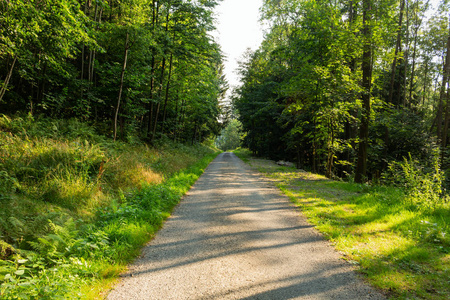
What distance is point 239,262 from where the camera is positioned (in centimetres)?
349

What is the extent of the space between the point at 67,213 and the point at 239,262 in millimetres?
3630

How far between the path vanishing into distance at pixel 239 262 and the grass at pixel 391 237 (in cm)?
34

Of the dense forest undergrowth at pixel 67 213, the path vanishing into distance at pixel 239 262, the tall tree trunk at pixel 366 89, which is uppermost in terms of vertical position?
the tall tree trunk at pixel 366 89

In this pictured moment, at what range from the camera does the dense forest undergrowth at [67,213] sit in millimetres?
2637

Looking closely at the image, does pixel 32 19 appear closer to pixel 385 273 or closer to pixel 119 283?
pixel 119 283

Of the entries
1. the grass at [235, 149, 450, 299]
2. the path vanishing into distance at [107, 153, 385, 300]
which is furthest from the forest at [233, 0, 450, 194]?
the path vanishing into distance at [107, 153, 385, 300]

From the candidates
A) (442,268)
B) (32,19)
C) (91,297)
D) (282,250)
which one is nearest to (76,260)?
(91,297)

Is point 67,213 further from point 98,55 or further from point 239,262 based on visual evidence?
point 98,55

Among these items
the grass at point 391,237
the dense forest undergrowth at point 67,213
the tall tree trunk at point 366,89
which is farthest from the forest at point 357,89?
the dense forest undergrowth at point 67,213

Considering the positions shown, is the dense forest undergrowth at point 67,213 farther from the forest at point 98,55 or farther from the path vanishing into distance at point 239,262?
the forest at point 98,55

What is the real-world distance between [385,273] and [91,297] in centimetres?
402

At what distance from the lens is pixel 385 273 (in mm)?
3197

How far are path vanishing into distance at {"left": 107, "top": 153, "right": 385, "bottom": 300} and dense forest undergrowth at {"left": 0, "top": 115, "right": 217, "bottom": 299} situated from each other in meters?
0.43

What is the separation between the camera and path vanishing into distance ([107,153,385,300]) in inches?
110
